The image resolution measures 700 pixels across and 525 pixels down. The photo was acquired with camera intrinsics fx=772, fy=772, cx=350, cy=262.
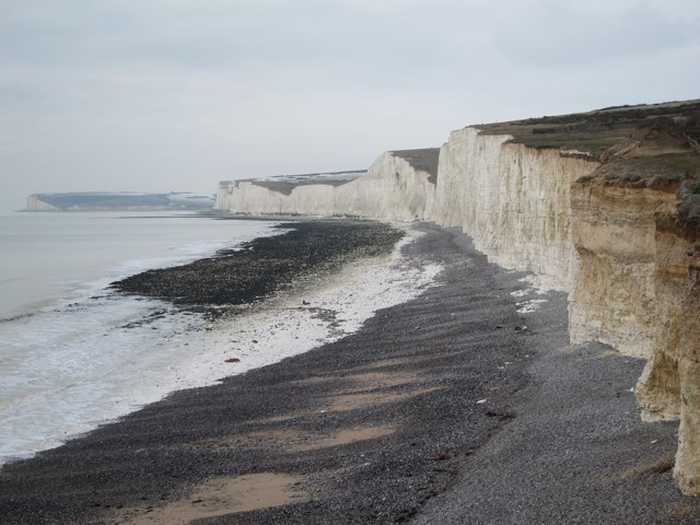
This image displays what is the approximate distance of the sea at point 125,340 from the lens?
13477 mm

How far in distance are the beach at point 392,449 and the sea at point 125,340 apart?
3.56ft

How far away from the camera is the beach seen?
719 cm

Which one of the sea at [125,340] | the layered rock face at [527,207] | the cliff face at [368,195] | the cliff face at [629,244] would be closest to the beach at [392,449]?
the cliff face at [629,244]

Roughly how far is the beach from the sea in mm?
1084

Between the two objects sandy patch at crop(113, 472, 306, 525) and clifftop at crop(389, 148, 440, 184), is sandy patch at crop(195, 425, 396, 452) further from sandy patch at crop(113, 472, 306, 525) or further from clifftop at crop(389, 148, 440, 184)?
clifftop at crop(389, 148, 440, 184)

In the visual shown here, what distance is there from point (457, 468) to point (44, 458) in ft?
19.3

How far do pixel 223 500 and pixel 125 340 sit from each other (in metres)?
12.4

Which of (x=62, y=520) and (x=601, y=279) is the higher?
(x=601, y=279)

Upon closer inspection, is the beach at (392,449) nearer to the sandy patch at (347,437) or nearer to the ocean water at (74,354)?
the sandy patch at (347,437)

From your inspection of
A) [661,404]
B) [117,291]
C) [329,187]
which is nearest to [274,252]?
[117,291]

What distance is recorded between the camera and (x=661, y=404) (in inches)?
309

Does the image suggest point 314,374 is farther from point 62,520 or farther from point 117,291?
point 117,291

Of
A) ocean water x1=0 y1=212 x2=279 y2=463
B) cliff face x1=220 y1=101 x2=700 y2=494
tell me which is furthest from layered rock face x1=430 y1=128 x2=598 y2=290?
ocean water x1=0 y1=212 x2=279 y2=463

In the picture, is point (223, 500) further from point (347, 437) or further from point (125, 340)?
point (125, 340)
